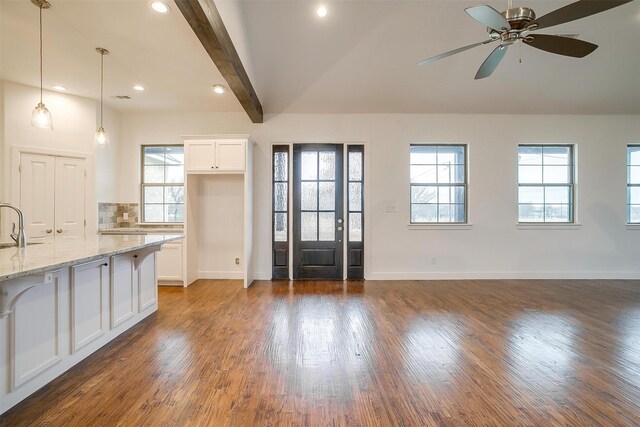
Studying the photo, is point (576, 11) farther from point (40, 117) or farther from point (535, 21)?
point (40, 117)

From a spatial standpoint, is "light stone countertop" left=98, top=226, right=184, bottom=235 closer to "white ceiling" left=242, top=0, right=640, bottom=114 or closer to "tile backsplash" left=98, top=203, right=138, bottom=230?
"tile backsplash" left=98, top=203, right=138, bottom=230

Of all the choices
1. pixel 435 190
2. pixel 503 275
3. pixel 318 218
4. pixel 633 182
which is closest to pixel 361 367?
pixel 318 218

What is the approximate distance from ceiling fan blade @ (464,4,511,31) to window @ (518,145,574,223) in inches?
143

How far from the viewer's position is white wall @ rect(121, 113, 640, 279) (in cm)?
477

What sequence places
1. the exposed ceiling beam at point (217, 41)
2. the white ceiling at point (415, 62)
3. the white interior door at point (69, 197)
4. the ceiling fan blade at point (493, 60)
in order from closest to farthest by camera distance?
the exposed ceiling beam at point (217, 41) < the ceiling fan blade at point (493, 60) < the white ceiling at point (415, 62) < the white interior door at point (69, 197)

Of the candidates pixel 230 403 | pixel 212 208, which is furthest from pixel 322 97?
pixel 230 403

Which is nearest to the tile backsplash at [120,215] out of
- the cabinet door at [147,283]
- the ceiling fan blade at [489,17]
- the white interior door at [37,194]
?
the white interior door at [37,194]

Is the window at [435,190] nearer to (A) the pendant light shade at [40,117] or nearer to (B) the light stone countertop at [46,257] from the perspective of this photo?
(B) the light stone countertop at [46,257]

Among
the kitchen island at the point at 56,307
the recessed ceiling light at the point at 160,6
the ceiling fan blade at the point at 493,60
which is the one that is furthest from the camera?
the ceiling fan blade at the point at 493,60

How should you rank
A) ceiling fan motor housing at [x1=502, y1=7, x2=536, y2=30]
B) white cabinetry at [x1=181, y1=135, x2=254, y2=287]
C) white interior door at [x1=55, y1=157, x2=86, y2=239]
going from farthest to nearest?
1. white cabinetry at [x1=181, y1=135, x2=254, y2=287]
2. white interior door at [x1=55, y1=157, x2=86, y2=239]
3. ceiling fan motor housing at [x1=502, y1=7, x2=536, y2=30]

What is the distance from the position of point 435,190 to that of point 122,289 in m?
4.66

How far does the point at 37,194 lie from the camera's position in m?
3.89

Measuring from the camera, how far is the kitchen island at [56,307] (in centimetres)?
166

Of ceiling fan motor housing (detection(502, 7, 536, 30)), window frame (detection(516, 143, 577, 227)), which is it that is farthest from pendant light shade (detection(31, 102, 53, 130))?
window frame (detection(516, 143, 577, 227))
